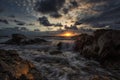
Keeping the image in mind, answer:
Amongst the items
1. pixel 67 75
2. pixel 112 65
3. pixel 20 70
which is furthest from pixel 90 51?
pixel 20 70

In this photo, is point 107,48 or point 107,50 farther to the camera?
point 107,48

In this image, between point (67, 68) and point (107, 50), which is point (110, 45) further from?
point (67, 68)

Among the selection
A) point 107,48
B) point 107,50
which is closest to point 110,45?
point 107,48

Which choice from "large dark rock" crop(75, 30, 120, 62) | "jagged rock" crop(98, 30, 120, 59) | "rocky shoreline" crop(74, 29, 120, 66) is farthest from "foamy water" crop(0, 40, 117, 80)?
"jagged rock" crop(98, 30, 120, 59)

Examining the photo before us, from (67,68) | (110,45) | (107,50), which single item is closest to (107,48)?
(107,50)

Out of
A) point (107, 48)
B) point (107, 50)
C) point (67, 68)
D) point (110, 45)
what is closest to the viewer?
point (67, 68)

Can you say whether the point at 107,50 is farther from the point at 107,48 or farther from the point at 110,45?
the point at 110,45

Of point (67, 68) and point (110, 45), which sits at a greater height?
point (110, 45)

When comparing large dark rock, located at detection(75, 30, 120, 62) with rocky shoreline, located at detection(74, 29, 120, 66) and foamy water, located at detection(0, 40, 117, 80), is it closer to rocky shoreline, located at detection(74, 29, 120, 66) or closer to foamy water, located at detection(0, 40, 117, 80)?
rocky shoreline, located at detection(74, 29, 120, 66)

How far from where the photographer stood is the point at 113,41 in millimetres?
21641

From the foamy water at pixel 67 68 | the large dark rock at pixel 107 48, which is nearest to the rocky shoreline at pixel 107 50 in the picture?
the large dark rock at pixel 107 48

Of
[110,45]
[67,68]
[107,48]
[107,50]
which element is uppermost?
[110,45]

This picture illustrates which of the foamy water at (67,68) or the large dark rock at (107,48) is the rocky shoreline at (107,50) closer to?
the large dark rock at (107,48)

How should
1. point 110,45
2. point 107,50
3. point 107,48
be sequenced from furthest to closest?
point 110,45
point 107,48
point 107,50
